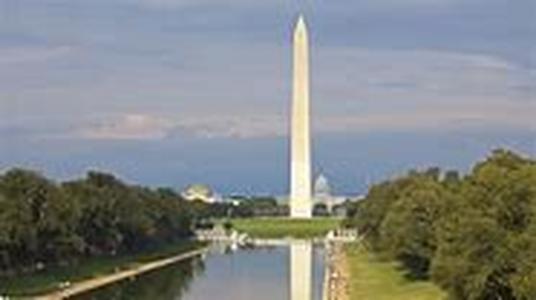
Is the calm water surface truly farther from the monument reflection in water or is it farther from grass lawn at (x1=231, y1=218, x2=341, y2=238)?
grass lawn at (x1=231, y1=218, x2=341, y2=238)

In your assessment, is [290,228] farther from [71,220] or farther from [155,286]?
[155,286]

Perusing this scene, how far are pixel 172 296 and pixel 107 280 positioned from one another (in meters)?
8.28

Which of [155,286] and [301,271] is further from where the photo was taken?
[301,271]

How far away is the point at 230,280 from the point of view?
71.6 m

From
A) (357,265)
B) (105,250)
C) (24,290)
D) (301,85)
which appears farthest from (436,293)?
(301,85)

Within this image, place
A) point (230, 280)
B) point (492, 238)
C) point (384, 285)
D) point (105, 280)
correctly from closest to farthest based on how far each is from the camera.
Answer: point (492, 238) → point (384, 285) → point (105, 280) → point (230, 280)

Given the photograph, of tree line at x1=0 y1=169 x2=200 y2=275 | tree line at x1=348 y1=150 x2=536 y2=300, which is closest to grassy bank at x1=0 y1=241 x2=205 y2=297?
tree line at x1=0 y1=169 x2=200 y2=275

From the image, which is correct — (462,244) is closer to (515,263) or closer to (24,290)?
(515,263)

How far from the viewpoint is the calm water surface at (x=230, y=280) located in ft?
198

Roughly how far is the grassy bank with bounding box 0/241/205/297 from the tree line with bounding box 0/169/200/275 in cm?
58

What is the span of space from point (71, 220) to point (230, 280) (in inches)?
346

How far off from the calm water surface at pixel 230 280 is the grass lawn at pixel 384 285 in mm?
1898

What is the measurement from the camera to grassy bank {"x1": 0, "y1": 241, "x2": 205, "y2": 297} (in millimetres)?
58812

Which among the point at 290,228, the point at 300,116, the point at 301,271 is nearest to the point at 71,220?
the point at 301,271
